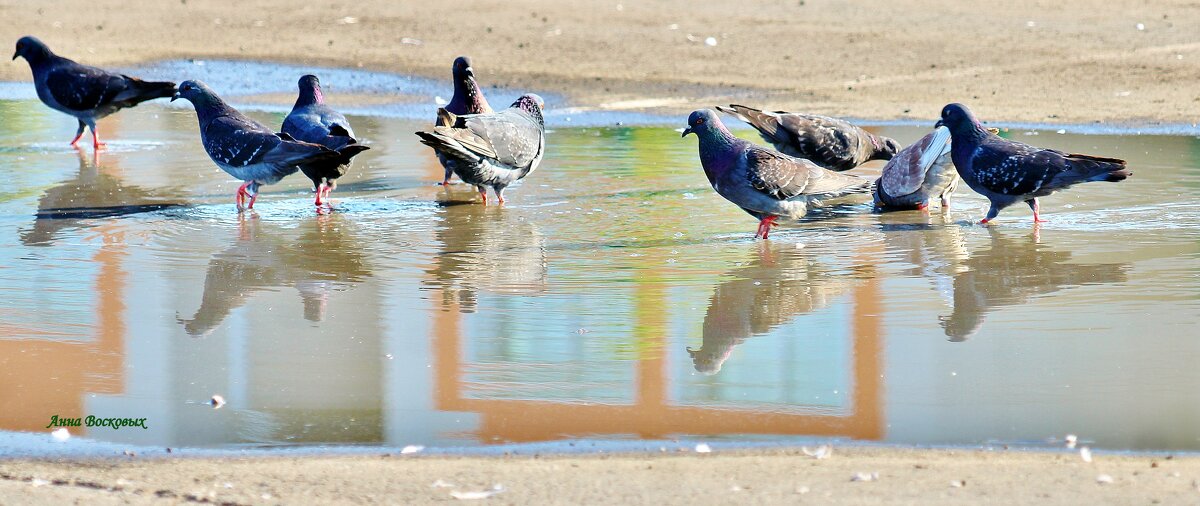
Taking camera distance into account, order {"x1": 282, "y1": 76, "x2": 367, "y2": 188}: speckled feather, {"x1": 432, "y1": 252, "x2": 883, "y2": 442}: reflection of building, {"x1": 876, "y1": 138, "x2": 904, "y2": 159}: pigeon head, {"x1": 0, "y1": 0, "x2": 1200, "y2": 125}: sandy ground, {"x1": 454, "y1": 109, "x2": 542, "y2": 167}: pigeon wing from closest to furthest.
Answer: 1. {"x1": 432, "y1": 252, "x2": 883, "y2": 442}: reflection of building
2. {"x1": 454, "y1": 109, "x2": 542, "y2": 167}: pigeon wing
3. {"x1": 282, "y1": 76, "x2": 367, "y2": 188}: speckled feather
4. {"x1": 876, "y1": 138, "x2": 904, "y2": 159}: pigeon head
5. {"x1": 0, "y1": 0, "x2": 1200, "y2": 125}: sandy ground

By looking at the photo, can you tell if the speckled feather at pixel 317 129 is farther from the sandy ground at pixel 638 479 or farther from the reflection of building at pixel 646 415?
the sandy ground at pixel 638 479

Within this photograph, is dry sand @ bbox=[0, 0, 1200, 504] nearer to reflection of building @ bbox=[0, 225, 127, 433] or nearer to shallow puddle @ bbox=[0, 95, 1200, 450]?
shallow puddle @ bbox=[0, 95, 1200, 450]

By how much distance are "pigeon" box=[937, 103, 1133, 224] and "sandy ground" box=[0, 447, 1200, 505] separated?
Result: 4.17 metres

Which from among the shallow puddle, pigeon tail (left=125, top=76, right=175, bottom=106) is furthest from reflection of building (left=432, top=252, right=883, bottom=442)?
pigeon tail (left=125, top=76, right=175, bottom=106)

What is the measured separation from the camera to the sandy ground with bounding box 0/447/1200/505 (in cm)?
415

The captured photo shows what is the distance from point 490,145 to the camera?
905cm

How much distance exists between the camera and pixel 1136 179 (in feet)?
32.2

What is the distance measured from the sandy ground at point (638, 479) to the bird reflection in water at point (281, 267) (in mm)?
1772

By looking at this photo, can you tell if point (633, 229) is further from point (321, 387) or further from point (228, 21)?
point (228, 21)

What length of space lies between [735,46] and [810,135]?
6.20m

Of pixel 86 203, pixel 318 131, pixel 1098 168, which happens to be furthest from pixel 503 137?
pixel 1098 168

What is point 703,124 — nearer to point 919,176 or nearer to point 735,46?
point 919,176

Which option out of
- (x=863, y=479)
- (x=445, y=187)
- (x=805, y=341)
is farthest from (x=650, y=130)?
(x=863, y=479)

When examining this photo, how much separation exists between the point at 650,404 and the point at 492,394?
0.57 m
